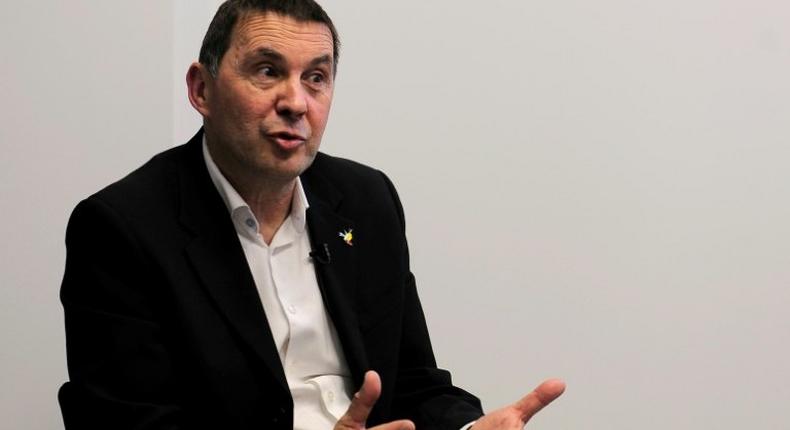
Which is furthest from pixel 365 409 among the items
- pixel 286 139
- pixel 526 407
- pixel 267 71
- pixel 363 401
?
pixel 267 71

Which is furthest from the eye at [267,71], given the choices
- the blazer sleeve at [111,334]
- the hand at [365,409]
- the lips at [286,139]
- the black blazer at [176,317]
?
the hand at [365,409]

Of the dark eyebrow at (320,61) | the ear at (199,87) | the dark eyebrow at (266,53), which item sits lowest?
the ear at (199,87)

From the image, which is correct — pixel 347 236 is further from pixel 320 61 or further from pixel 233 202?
pixel 320 61

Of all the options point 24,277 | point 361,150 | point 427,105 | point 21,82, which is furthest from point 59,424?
point 427,105

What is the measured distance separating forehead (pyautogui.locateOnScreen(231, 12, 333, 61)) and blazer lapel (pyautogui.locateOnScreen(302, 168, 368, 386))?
33 cm

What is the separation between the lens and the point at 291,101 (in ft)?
6.49

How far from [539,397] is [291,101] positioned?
0.68 m

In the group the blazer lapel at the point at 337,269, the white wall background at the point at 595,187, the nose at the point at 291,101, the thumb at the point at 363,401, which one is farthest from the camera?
the white wall background at the point at 595,187

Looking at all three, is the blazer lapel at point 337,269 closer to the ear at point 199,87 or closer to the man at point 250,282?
the man at point 250,282

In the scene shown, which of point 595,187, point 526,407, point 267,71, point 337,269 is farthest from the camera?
point 595,187

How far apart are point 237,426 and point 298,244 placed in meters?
0.39

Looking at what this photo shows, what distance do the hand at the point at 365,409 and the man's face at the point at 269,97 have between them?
0.46m

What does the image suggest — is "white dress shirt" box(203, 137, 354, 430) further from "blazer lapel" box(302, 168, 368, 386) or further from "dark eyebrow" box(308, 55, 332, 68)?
"dark eyebrow" box(308, 55, 332, 68)

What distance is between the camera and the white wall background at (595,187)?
3.05 m
